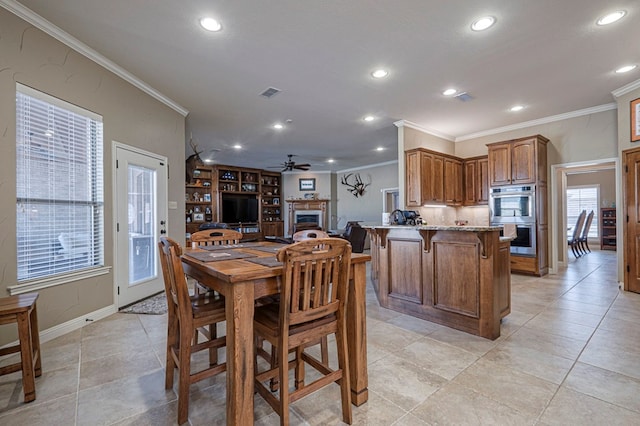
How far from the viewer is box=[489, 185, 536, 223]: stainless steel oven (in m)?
5.04

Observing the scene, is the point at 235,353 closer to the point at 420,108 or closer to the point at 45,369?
the point at 45,369

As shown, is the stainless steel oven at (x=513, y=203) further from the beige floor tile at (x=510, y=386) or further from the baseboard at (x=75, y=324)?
the baseboard at (x=75, y=324)

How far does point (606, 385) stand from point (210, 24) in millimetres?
4064

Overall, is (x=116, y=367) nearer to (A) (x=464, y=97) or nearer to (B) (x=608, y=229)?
(A) (x=464, y=97)

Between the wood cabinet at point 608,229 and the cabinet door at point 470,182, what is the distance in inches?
222

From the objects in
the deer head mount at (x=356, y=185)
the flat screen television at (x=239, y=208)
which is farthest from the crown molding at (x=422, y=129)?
the flat screen television at (x=239, y=208)

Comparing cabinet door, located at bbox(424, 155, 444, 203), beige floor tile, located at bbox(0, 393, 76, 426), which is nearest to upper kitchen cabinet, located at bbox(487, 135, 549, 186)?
cabinet door, located at bbox(424, 155, 444, 203)

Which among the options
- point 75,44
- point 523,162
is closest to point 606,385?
point 523,162

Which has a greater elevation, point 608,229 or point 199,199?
point 199,199

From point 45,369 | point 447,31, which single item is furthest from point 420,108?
point 45,369

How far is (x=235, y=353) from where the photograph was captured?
1.33m

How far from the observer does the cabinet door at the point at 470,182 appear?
6.06m

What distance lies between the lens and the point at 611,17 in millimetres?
2551

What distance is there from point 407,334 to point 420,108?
3524 millimetres
